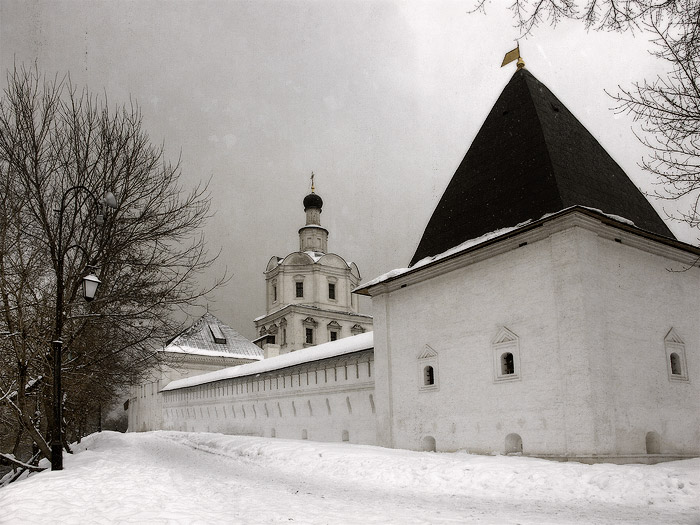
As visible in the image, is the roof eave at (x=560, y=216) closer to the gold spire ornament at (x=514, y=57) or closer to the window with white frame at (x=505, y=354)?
the window with white frame at (x=505, y=354)

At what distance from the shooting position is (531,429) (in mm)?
12625

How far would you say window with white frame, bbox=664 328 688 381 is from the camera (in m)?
13.5

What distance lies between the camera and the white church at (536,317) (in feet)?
39.8

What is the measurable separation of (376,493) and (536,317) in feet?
17.8

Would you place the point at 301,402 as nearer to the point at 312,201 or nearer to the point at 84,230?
the point at 84,230

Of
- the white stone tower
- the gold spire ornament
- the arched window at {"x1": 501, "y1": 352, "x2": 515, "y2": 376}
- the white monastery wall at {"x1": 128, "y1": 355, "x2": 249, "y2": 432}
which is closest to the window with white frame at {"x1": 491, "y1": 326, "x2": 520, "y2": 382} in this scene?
the arched window at {"x1": 501, "y1": 352, "x2": 515, "y2": 376}

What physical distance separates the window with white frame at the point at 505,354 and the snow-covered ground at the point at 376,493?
197cm

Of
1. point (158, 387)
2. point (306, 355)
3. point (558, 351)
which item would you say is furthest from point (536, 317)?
point (158, 387)

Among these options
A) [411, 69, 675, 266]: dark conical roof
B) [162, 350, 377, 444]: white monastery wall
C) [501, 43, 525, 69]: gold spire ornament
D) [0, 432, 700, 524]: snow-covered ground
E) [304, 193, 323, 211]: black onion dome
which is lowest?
[0, 432, 700, 524]: snow-covered ground

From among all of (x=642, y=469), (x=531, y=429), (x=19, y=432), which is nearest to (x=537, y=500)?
(x=642, y=469)

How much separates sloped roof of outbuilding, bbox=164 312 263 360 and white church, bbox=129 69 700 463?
24880 millimetres

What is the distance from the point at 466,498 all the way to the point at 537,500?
41.4 inches

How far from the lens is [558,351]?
40.4 ft

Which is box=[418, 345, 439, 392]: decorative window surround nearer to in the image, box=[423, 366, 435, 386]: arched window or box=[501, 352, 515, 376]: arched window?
box=[423, 366, 435, 386]: arched window
